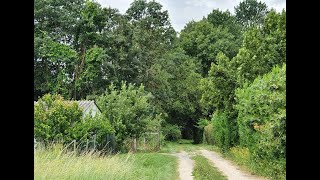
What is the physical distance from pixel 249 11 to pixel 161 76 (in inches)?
822

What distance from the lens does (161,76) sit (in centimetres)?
3275

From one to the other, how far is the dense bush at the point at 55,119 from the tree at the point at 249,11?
35471 millimetres

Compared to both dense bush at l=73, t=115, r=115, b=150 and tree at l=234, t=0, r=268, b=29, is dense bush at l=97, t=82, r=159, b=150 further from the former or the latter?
tree at l=234, t=0, r=268, b=29

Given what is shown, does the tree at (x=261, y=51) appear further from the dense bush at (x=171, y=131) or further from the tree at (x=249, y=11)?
the tree at (x=249, y=11)

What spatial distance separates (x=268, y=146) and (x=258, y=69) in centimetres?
917

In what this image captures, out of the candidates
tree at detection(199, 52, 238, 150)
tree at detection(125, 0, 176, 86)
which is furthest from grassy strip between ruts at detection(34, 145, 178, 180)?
tree at detection(125, 0, 176, 86)

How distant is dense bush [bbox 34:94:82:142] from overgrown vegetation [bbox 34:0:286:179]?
0.04m

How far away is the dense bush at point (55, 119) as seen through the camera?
14141 mm

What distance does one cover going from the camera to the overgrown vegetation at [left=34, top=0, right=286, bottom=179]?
13750 mm

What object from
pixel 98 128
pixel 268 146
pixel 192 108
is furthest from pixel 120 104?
pixel 192 108

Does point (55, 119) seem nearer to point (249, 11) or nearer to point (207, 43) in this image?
point (207, 43)

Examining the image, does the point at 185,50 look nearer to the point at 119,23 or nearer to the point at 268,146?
the point at 119,23

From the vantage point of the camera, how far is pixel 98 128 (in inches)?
664
